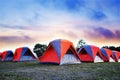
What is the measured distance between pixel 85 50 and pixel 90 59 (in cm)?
194

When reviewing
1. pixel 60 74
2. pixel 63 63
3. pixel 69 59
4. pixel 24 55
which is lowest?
pixel 60 74

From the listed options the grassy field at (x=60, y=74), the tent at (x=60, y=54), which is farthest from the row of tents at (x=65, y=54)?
the grassy field at (x=60, y=74)

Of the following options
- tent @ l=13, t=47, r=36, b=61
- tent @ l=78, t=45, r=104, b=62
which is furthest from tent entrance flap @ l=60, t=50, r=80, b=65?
tent @ l=13, t=47, r=36, b=61

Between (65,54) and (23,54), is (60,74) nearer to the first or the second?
(65,54)

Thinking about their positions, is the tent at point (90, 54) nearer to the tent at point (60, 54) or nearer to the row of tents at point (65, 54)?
the row of tents at point (65, 54)

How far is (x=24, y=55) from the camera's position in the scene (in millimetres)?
36625

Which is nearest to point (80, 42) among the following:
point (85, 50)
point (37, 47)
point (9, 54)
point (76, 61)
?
point (37, 47)

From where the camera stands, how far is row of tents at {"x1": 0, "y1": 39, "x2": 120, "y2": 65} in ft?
74.6

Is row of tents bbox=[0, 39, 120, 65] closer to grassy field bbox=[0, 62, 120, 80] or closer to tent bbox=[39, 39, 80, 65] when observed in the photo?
tent bbox=[39, 39, 80, 65]

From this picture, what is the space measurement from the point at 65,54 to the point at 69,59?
35.3 inches

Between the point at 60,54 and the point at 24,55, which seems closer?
the point at 60,54

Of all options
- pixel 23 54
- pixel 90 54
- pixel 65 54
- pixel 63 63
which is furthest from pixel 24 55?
pixel 63 63

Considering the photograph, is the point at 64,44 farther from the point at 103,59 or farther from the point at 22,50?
the point at 22,50

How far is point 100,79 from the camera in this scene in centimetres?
1059
